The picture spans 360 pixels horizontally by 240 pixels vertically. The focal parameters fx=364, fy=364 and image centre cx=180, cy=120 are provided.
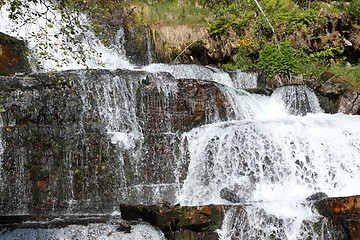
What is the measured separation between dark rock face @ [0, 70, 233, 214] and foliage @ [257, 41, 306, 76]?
453 centimetres

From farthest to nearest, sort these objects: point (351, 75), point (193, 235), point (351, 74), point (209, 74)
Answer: point (351, 74) → point (351, 75) → point (209, 74) → point (193, 235)

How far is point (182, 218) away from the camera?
4855mm

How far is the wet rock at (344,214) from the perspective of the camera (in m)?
4.93

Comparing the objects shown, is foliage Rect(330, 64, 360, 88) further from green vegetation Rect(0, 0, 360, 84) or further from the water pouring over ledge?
the water pouring over ledge

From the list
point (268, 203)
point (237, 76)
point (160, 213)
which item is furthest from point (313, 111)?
point (160, 213)

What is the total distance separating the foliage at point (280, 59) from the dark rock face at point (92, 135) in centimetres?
453

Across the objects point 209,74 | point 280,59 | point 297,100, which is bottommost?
point 297,100

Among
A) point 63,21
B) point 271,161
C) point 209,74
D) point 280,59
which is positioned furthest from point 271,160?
point 280,59

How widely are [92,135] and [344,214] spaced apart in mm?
4551

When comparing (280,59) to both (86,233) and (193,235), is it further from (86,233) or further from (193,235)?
(86,233)

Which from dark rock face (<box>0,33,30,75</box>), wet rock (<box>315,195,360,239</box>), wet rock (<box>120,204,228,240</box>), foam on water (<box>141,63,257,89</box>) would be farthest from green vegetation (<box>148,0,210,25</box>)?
wet rock (<box>315,195,360,239</box>)

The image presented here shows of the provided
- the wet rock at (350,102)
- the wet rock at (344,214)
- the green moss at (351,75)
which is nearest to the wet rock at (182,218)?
the wet rock at (344,214)

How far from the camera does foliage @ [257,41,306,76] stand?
1196 cm

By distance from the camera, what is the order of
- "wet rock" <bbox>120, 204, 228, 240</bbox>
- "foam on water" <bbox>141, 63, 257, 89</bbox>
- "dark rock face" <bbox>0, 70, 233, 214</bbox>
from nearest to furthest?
"wet rock" <bbox>120, 204, 228, 240</bbox> → "dark rock face" <bbox>0, 70, 233, 214</bbox> → "foam on water" <bbox>141, 63, 257, 89</bbox>
